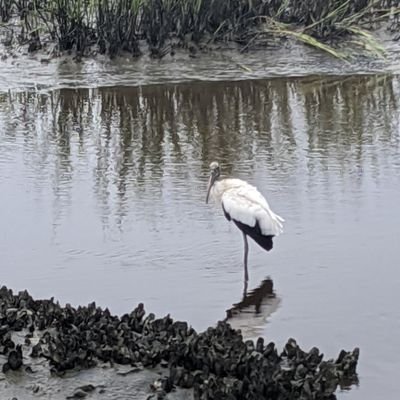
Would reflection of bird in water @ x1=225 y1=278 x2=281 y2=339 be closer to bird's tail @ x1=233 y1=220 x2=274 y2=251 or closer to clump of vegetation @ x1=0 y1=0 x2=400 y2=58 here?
bird's tail @ x1=233 y1=220 x2=274 y2=251

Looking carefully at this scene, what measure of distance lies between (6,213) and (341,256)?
3216 millimetres

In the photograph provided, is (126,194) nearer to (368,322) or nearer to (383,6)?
(368,322)

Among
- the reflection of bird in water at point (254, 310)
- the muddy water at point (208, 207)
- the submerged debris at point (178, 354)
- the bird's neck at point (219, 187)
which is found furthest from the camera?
the bird's neck at point (219, 187)

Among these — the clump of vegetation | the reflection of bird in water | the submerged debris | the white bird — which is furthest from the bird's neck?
the clump of vegetation

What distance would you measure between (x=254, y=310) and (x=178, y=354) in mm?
1842

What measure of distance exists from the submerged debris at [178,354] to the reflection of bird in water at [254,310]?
0.85 metres

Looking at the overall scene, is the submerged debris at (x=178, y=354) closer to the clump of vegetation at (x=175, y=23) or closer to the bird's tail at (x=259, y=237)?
the bird's tail at (x=259, y=237)

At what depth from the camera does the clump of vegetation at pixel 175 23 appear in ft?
60.6

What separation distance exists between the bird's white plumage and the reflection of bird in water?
19.4 inches

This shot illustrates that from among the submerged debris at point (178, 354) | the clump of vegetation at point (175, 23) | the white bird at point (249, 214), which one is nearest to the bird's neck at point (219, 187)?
the white bird at point (249, 214)

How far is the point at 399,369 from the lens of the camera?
7105 mm

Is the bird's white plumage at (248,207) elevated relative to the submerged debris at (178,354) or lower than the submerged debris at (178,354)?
elevated

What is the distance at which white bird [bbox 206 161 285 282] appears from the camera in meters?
9.10

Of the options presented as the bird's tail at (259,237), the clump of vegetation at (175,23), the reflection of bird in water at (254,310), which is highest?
the clump of vegetation at (175,23)
